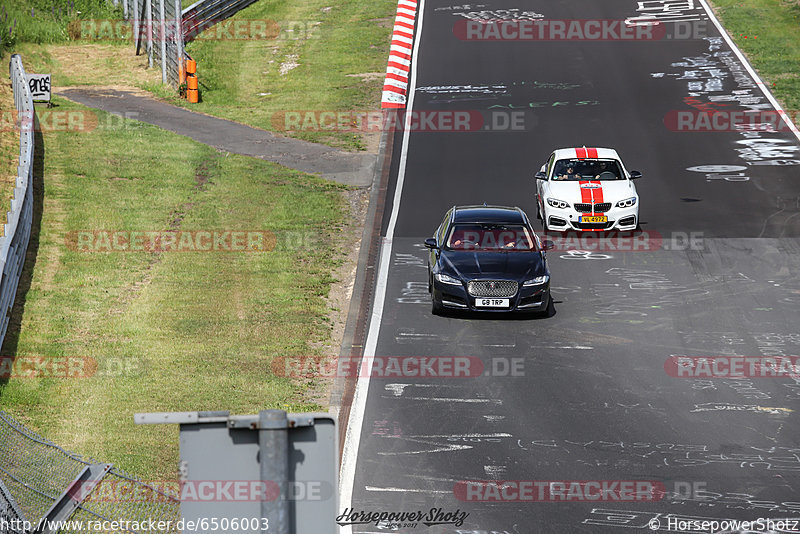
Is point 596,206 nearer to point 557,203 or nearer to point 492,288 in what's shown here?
point 557,203

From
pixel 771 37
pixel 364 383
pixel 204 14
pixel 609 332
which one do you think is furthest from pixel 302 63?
pixel 364 383

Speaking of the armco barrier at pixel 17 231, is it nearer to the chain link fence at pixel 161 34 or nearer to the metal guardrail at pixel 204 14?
the chain link fence at pixel 161 34

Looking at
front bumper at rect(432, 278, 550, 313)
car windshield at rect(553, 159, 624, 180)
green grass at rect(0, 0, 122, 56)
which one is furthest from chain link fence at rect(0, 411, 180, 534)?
green grass at rect(0, 0, 122, 56)

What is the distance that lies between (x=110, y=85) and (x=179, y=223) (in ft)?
→ 42.3

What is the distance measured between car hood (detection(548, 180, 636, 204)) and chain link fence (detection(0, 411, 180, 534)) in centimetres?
1264

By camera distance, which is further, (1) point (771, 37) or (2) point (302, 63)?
(1) point (771, 37)

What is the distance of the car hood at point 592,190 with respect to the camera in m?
21.9

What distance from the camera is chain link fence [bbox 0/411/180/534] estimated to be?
371 inches

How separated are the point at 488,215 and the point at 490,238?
0.76 meters

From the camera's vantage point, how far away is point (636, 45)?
1491 inches

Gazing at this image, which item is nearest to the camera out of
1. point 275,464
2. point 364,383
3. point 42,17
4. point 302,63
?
point 275,464

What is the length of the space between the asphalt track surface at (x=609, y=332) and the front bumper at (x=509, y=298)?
0.35 meters

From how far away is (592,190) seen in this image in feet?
72.3

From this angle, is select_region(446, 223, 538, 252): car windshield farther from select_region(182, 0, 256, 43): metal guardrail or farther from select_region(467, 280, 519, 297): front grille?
select_region(182, 0, 256, 43): metal guardrail
